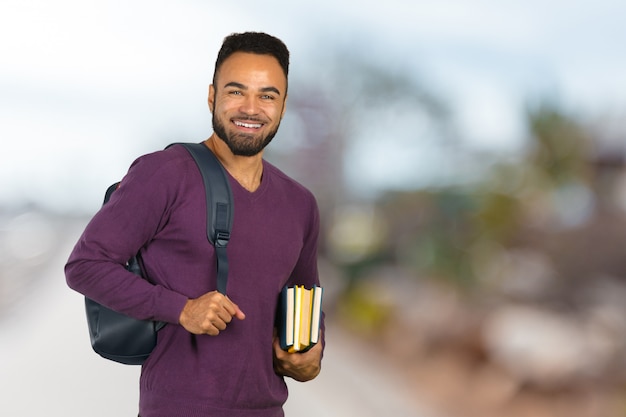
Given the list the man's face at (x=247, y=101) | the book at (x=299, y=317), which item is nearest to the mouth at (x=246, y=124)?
the man's face at (x=247, y=101)

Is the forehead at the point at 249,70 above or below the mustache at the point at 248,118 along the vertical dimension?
above

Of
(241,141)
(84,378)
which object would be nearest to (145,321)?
(241,141)

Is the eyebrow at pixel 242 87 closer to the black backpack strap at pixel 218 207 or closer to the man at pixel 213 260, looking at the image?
the man at pixel 213 260

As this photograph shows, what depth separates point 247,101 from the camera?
145 cm

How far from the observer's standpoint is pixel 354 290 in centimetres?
1123

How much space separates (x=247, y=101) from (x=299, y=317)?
1.19 ft

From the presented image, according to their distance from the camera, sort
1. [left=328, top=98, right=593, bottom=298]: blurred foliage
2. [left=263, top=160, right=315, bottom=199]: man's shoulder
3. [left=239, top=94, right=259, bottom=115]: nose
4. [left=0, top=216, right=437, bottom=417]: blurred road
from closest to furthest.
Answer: [left=239, top=94, right=259, bottom=115]: nose < [left=263, top=160, right=315, bottom=199]: man's shoulder < [left=0, top=216, right=437, bottom=417]: blurred road < [left=328, top=98, right=593, bottom=298]: blurred foliage

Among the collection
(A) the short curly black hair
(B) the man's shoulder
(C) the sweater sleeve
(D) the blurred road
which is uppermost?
(A) the short curly black hair

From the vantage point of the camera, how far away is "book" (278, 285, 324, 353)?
146 cm

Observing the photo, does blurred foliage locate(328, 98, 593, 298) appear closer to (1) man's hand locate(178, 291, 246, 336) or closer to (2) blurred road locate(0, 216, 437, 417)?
(2) blurred road locate(0, 216, 437, 417)

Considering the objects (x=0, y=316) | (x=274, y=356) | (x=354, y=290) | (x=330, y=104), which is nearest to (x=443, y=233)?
(x=354, y=290)

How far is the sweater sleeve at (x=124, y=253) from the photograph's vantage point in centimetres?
135

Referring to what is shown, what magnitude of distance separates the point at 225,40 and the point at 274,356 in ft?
1.75

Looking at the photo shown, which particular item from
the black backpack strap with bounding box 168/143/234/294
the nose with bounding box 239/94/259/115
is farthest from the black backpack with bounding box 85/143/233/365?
the nose with bounding box 239/94/259/115
